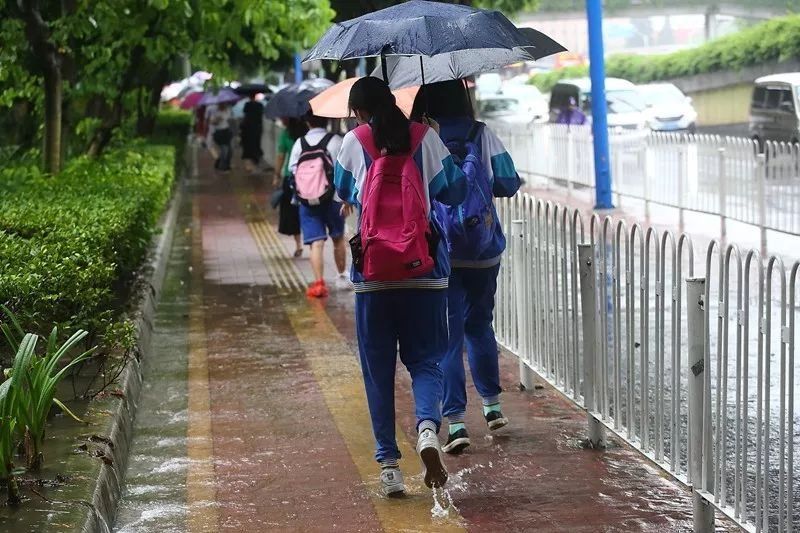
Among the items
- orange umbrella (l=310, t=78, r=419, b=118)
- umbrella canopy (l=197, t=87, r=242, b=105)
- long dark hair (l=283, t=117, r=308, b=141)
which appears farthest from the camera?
umbrella canopy (l=197, t=87, r=242, b=105)

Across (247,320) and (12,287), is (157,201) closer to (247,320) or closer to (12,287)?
(247,320)

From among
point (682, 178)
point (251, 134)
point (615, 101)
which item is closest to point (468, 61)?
point (682, 178)

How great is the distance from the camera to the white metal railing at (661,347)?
15.0 feet

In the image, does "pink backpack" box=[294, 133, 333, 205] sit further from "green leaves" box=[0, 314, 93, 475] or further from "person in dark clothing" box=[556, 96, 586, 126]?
"person in dark clothing" box=[556, 96, 586, 126]

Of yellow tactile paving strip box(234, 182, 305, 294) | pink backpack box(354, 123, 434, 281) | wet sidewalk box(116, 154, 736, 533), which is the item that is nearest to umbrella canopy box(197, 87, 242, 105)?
yellow tactile paving strip box(234, 182, 305, 294)

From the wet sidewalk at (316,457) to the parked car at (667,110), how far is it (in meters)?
21.9

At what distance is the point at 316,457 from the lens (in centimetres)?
640

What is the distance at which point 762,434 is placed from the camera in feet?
16.0

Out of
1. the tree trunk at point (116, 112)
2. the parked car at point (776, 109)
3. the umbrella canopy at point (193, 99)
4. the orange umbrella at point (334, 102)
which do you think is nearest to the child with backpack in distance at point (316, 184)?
the orange umbrella at point (334, 102)

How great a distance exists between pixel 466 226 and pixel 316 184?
5.28 meters

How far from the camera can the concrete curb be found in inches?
202

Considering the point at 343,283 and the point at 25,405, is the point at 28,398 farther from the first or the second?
the point at 343,283

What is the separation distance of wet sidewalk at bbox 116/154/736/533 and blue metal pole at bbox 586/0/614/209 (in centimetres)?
883

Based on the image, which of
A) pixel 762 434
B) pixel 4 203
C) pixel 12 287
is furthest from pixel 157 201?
pixel 762 434
